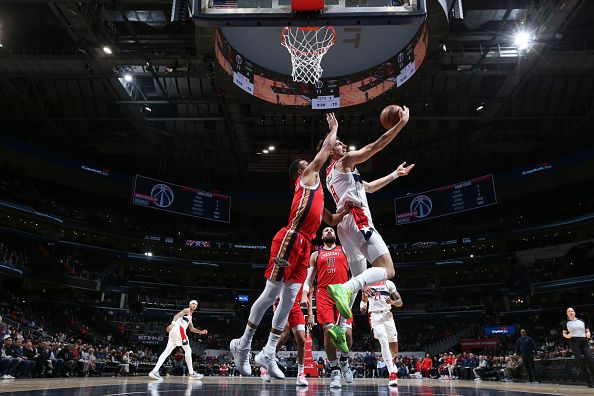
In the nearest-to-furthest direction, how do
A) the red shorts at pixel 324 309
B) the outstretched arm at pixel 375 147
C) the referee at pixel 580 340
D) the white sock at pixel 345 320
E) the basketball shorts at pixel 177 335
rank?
the outstretched arm at pixel 375 147 → the white sock at pixel 345 320 → the red shorts at pixel 324 309 → the referee at pixel 580 340 → the basketball shorts at pixel 177 335

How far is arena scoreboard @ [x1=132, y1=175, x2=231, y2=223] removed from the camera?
27609 millimetres

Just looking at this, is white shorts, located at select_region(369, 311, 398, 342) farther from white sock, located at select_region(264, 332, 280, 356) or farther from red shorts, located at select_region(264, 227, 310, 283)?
red shorts, located at select_region(264, 227, 310, 283)

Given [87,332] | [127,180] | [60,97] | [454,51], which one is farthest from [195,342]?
[454,51]

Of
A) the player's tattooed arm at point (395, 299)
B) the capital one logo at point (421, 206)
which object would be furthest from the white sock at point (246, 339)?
the capital one logo at point (421, 206)

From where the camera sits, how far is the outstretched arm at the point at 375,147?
5.36m

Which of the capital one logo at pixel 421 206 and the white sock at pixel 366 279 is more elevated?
the capital one logo at pixel 421 206

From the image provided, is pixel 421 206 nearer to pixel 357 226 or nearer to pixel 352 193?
pixel 352 193

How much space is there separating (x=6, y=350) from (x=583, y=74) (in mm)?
22860

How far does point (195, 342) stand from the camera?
3042 cm

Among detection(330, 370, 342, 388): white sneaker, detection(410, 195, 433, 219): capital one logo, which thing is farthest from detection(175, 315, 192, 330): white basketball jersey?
detection(410, 195, 433, 219): capital one logo

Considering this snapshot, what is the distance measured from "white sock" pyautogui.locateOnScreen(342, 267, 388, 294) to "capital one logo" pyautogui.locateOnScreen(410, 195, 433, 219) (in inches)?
1003

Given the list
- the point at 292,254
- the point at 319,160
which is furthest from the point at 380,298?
the point at 319,160

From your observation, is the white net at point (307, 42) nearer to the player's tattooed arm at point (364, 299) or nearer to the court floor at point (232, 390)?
the player's tattooed arm at point (364, 299)

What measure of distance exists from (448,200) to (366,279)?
2542 cm
